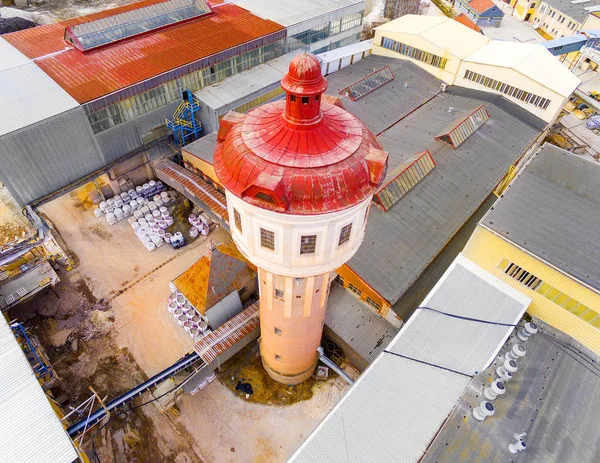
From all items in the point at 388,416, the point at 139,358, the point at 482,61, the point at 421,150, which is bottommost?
the point at 139,358

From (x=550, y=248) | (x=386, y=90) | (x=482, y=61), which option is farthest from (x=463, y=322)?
(x=482, y=61)

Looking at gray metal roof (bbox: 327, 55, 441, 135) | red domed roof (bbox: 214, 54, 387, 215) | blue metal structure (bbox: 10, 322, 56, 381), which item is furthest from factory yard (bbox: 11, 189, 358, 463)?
gray metal roof (bbox: 327, 55, 441, 135)

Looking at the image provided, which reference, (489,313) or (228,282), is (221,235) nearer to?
(228,282)

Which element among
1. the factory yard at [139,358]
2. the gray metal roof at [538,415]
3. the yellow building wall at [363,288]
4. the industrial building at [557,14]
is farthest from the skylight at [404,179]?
the industrial building at [557,14]

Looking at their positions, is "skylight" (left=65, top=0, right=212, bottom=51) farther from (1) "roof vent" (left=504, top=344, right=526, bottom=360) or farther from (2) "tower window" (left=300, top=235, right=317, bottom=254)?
(1) "roof vent" (left=504, top=344, right=526, bottom=360)

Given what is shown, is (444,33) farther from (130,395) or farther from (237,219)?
(130,395)

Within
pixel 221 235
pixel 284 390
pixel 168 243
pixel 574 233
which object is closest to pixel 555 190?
pixel 574 233
